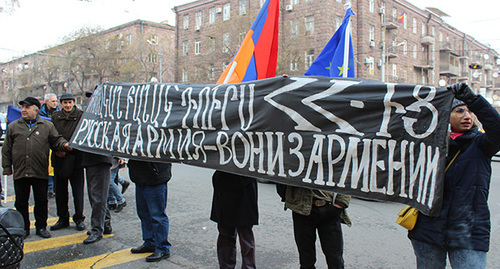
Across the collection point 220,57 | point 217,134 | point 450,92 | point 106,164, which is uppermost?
point 220,57

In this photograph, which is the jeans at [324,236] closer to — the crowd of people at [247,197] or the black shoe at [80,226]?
the crowd of people at [247,197]

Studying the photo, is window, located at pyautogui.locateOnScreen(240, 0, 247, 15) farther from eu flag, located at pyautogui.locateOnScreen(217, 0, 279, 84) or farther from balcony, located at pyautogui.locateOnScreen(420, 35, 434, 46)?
eu flag, located at pyautogui.locateOnScreen(217, 0, 279, 84)

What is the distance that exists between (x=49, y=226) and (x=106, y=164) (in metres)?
1.69

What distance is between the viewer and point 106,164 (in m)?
5.37

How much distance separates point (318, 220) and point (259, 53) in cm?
246

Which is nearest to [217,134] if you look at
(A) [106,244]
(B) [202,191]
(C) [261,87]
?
(C) [261,87]

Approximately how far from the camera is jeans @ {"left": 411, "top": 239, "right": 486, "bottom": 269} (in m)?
2.60

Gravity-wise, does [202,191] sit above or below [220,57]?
below

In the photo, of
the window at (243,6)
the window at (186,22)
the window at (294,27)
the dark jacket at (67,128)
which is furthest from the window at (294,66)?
the dark jacket at (67,128)

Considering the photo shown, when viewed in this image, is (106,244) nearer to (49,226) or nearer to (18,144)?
(49,226)

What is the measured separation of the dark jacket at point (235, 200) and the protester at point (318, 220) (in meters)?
0.49

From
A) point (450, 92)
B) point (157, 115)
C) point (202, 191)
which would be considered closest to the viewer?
point (450, 92)

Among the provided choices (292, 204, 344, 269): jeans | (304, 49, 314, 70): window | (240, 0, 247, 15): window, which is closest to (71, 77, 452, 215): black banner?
(292, 204, 344, 269): jeans

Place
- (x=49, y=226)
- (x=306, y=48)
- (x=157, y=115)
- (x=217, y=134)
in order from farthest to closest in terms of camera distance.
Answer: (x=306, y=48)
(x=49, y=226)
(x=157, y=115)
(x=217, y=134)
